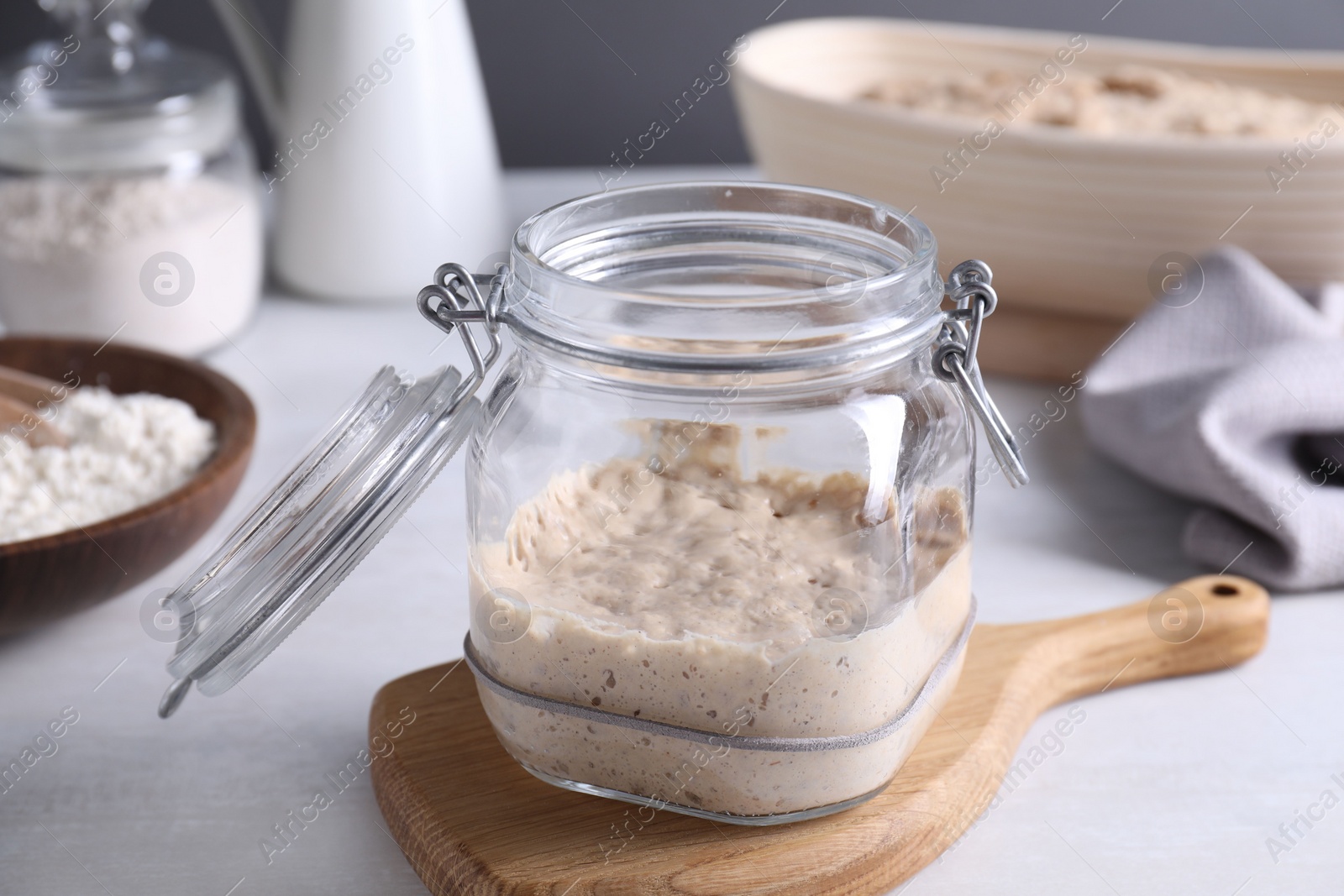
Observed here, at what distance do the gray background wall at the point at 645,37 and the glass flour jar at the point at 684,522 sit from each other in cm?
103

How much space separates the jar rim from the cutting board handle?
0.25m

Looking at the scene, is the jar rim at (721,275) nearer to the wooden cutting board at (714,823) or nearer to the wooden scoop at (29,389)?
the wooden cutting board at (714,823)

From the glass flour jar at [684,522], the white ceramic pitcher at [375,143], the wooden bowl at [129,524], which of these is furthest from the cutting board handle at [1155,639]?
the white ceramic pitcher at [375,143]

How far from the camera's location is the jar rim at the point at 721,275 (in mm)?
496

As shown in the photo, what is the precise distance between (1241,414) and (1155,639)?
0.72 feet

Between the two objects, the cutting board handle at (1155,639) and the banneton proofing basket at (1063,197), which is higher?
the banneton proofing basket at (1063,197)

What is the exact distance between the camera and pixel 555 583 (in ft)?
1.77

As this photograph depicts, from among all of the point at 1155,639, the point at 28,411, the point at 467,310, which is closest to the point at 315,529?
the point at 467,310

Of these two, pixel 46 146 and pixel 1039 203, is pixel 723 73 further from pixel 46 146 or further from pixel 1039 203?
pixel 46 146

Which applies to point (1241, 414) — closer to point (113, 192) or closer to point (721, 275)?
point (721, 275)

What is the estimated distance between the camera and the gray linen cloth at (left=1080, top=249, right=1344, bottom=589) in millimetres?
792

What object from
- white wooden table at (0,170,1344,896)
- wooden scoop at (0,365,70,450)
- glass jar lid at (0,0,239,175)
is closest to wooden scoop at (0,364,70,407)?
wooden scoop at (0,365,70,450)

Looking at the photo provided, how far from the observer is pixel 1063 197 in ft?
3.26

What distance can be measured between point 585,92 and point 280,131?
503mm
